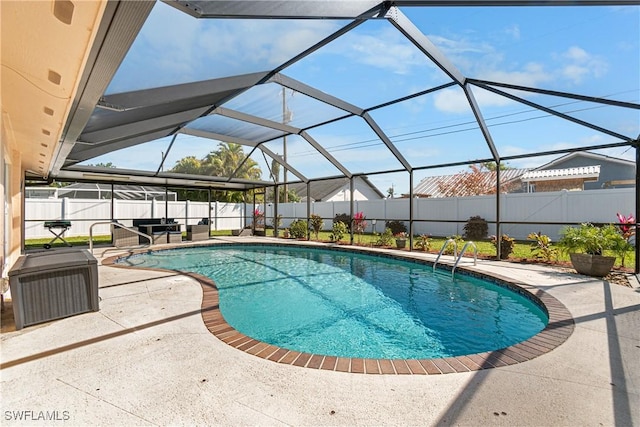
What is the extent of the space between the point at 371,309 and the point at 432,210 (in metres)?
11.9

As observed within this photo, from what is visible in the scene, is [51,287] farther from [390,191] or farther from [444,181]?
[390,191]

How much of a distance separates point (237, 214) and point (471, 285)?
15515 mm

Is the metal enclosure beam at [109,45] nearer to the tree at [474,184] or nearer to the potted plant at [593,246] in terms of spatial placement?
the potted plant at [593,246]

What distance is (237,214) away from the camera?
19.2 m

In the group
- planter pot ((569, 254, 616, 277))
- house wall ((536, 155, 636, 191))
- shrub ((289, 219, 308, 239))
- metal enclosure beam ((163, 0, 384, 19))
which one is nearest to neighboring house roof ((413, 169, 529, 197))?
house wall ((536, 155, 636, 191))

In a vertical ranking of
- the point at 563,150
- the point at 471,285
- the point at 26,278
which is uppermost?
the point at 563,150

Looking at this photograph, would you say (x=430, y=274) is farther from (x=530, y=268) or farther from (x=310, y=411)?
(x=310, y=411)

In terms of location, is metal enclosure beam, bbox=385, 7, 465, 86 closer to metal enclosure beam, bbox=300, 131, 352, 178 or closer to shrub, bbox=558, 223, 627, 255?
shrub, bbox=558, 223, 627, 255

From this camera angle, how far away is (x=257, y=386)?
88.2 inches

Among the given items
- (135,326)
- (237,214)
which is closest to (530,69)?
(135,326)

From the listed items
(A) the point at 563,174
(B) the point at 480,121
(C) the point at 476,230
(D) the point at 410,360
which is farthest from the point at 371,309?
(A) the point at 563,174

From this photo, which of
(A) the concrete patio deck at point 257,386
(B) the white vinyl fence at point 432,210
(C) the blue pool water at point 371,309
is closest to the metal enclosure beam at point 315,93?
(C) the blue pool water at point 371,309

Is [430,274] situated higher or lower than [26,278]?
lower

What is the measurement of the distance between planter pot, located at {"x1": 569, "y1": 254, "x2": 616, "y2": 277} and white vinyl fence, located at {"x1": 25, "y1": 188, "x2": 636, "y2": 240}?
3664mm
